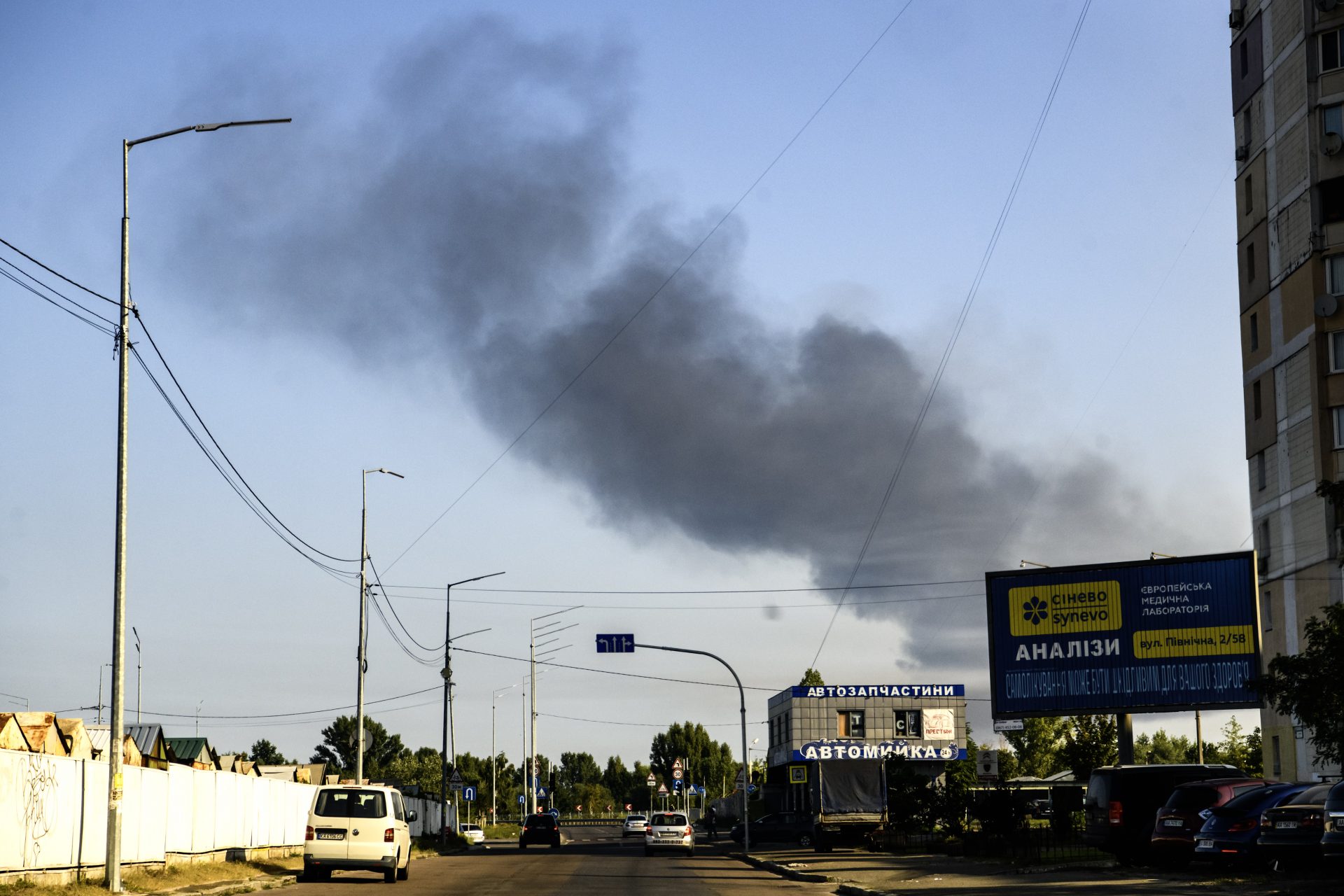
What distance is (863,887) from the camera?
88.6 ft

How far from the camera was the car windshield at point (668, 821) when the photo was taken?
52250 millimetres

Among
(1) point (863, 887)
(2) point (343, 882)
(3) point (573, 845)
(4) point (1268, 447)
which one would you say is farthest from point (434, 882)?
(4) point (1268, 447)

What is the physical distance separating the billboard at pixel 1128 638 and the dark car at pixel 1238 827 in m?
16.5

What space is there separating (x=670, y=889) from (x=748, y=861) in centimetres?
1755

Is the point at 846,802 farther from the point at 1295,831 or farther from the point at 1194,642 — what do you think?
the point at 1295,831

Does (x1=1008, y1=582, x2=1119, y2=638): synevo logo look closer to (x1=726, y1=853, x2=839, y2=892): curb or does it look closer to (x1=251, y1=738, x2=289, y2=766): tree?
(x1=726, y1=853, x2=839, y2=892): curb

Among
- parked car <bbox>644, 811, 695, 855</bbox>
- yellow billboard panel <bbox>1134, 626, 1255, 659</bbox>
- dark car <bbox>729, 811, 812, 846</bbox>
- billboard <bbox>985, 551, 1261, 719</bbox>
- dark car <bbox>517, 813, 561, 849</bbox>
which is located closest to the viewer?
yellow billboard panel <bbox>1134, 626, 1255, 659</bbox>

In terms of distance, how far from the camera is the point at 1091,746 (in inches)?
2980

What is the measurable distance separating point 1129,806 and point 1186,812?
8.35ft

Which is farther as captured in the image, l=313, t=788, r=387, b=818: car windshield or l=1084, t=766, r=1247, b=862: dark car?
Answer: l=313, t=788, r=387, b=818: car windshield

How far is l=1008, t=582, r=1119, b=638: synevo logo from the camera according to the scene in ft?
138

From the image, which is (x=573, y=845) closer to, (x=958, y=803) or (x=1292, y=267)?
(x=958, y=803)

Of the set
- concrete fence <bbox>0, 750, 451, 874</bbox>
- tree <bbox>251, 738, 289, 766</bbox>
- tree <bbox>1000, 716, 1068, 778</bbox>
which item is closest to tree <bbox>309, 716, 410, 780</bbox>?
tree <bbox>251, 738, 289, 766</bbox>

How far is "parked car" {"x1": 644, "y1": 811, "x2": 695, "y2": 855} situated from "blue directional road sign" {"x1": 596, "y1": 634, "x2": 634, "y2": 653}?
9.17 m
